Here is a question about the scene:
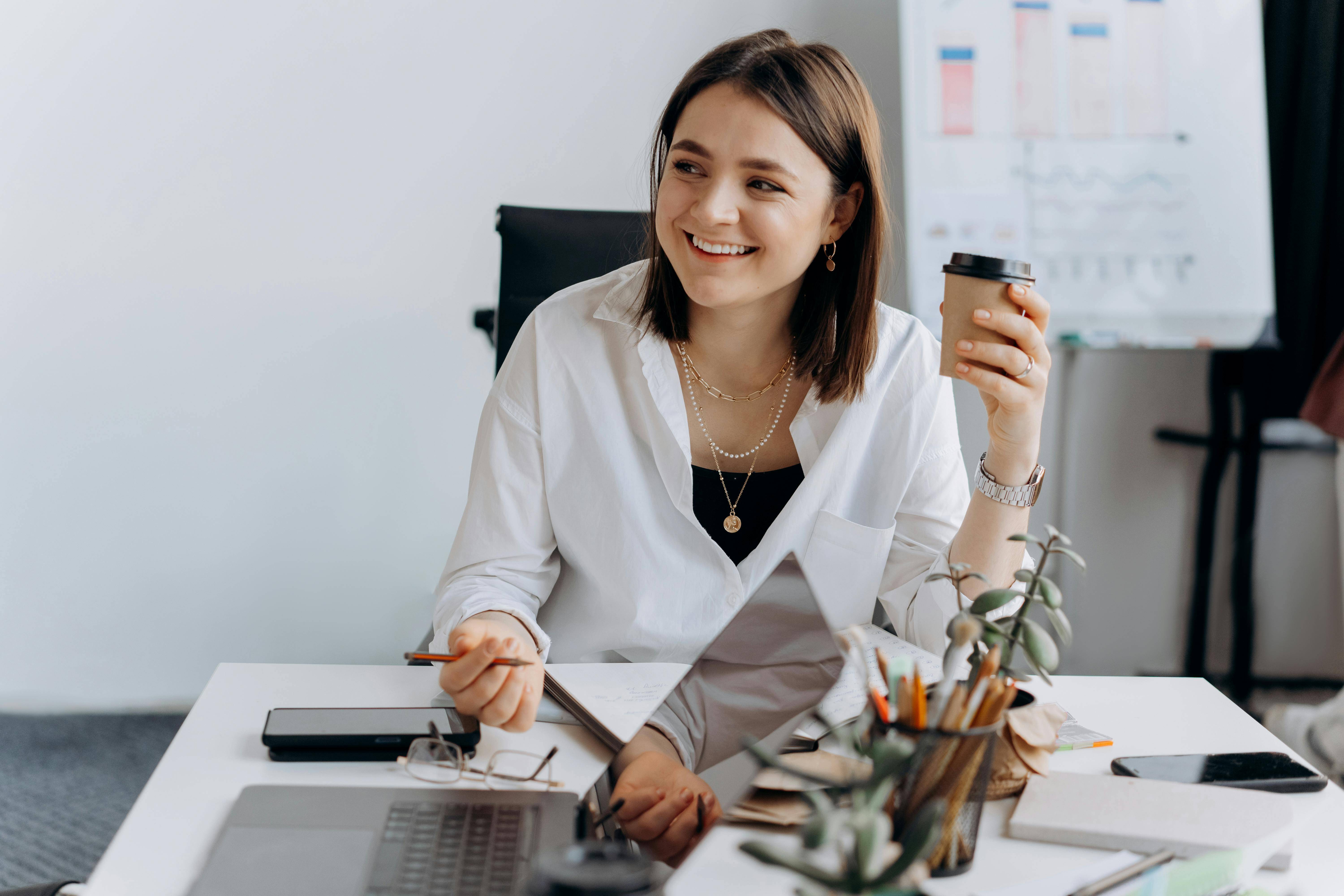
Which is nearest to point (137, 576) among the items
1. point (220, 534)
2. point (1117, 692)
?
point (220, 534)

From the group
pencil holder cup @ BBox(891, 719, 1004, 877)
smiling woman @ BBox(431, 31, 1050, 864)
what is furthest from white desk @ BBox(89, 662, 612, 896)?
pencil holder cup @ BBox(891, 719, 1004, 877)

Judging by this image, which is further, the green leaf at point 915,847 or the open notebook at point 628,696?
the open notebook at point 628,696

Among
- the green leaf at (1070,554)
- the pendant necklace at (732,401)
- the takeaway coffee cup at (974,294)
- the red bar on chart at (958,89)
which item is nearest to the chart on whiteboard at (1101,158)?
the red bar on chart at (958,89)

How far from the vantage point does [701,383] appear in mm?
1313

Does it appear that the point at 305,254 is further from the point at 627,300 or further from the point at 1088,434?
the point at 1088,434

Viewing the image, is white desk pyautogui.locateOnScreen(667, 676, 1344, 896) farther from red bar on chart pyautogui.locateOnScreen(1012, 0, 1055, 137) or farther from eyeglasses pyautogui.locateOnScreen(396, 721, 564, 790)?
red bar on chart pyautogui.locateOnScreen(1012, 0, 1055, 137)

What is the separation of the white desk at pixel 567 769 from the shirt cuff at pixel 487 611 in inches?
2.0

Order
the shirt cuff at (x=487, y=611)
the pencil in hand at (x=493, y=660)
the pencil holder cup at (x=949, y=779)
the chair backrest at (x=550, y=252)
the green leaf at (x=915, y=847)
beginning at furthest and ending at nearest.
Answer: the chair backrest at (x=550, y=252) < the shirt cuff at (x=487, y=611) < the pencil in hand at (x=493, y=660) < the pencil holder cup at (x=949, y=779) < the green leaf at (x=915, y=847)

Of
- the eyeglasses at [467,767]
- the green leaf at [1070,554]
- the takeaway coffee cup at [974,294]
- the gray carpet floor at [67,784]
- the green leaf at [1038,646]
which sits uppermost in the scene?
the takeaway coffee cup at [974,294]

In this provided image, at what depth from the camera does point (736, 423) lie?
1.31 meters

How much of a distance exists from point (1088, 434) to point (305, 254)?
187cm

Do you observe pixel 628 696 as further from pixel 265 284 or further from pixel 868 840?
pixel 265 284

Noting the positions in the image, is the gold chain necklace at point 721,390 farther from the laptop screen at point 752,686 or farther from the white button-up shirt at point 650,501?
the laptop screen at point 752,686

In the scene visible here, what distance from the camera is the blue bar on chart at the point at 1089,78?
7.55ft
